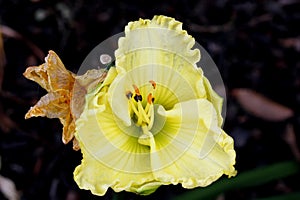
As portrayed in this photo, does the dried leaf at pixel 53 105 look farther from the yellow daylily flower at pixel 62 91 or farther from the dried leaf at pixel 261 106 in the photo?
the dried leaf at pixel 261 106

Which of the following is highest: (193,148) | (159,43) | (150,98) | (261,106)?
(159,43)

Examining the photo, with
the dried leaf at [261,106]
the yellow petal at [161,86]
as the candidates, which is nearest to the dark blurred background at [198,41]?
the dried leaf at [261,106]

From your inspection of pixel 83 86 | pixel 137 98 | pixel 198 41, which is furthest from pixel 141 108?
pixel 198 41

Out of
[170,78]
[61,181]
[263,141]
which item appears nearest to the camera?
[170,78]

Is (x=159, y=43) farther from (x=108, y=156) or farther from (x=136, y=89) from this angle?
(x=108, y=156)

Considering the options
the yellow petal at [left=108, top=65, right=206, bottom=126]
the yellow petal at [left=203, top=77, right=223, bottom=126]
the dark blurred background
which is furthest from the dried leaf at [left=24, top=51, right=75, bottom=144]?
the dark blurred background

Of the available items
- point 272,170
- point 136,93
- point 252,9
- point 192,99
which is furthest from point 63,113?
point 252,9

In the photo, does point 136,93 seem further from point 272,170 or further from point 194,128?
point 272,170
